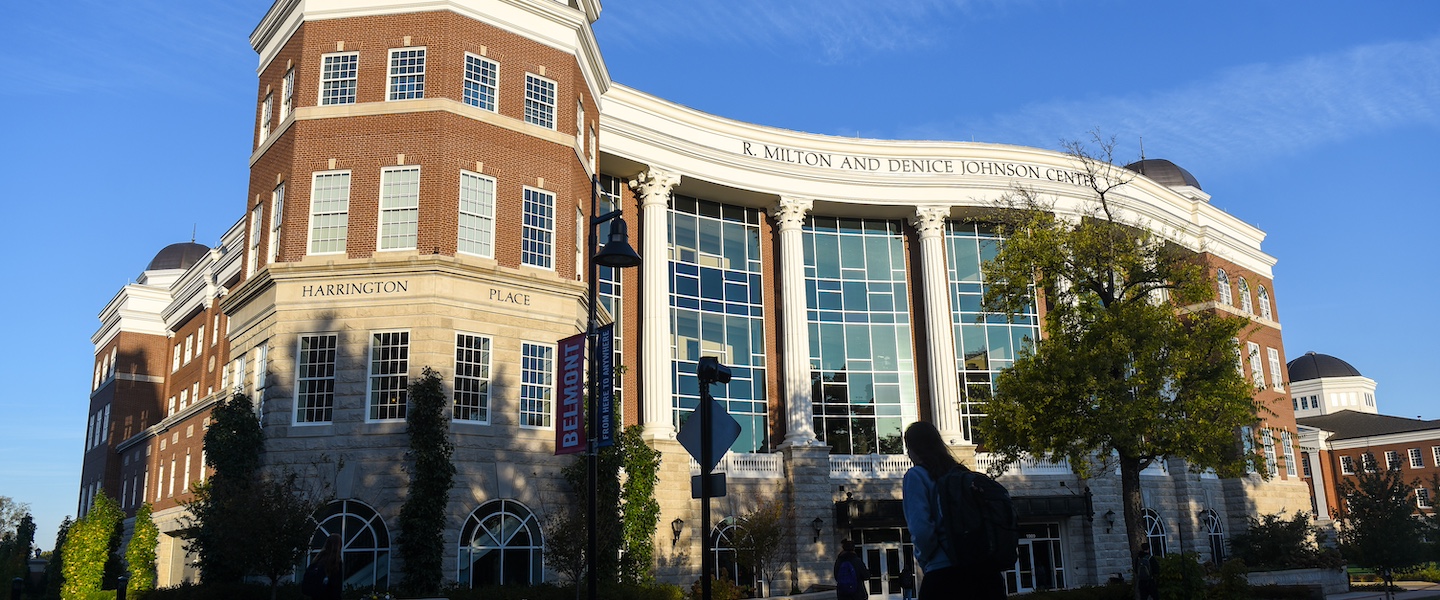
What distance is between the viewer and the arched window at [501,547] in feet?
90.1

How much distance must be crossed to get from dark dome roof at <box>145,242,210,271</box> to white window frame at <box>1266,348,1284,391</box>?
2534 inches

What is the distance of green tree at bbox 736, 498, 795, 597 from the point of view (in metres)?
34.9

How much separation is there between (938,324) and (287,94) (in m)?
26.1

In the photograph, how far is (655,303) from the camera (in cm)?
3897

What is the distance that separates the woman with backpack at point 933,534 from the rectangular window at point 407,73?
26.3m

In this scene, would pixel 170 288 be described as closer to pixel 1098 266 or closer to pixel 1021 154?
pixel 1021 154

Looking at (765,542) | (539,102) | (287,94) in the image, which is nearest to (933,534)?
(539,102)

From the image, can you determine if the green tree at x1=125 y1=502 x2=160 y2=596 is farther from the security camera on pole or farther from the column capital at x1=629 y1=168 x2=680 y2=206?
the security camera on pole

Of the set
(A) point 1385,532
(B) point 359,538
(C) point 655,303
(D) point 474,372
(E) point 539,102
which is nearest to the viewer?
(B) point 359,538

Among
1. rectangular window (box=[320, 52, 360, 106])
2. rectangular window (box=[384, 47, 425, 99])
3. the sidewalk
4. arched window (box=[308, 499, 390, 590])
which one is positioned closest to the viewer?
arched window (box=[308, 499, 390, 590])

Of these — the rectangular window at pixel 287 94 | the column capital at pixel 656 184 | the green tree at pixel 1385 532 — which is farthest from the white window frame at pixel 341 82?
the green tree at pixel 1385 532

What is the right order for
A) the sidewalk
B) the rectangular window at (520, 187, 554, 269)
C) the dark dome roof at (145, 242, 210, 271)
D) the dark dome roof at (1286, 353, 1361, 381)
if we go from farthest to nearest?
the dark dome roof at (1286, 353, 1361, 381), the dark dome roof at (145, 242, 210, 271), the sidewalk, the rectangular window at (520, 187, 554, 269)

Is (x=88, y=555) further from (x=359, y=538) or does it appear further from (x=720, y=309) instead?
(x=720, y=309)

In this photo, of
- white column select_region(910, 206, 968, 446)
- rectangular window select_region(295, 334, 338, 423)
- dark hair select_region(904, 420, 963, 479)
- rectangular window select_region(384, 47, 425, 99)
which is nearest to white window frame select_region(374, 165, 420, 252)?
rectangular window select_region(384, 47, 425, 99)
